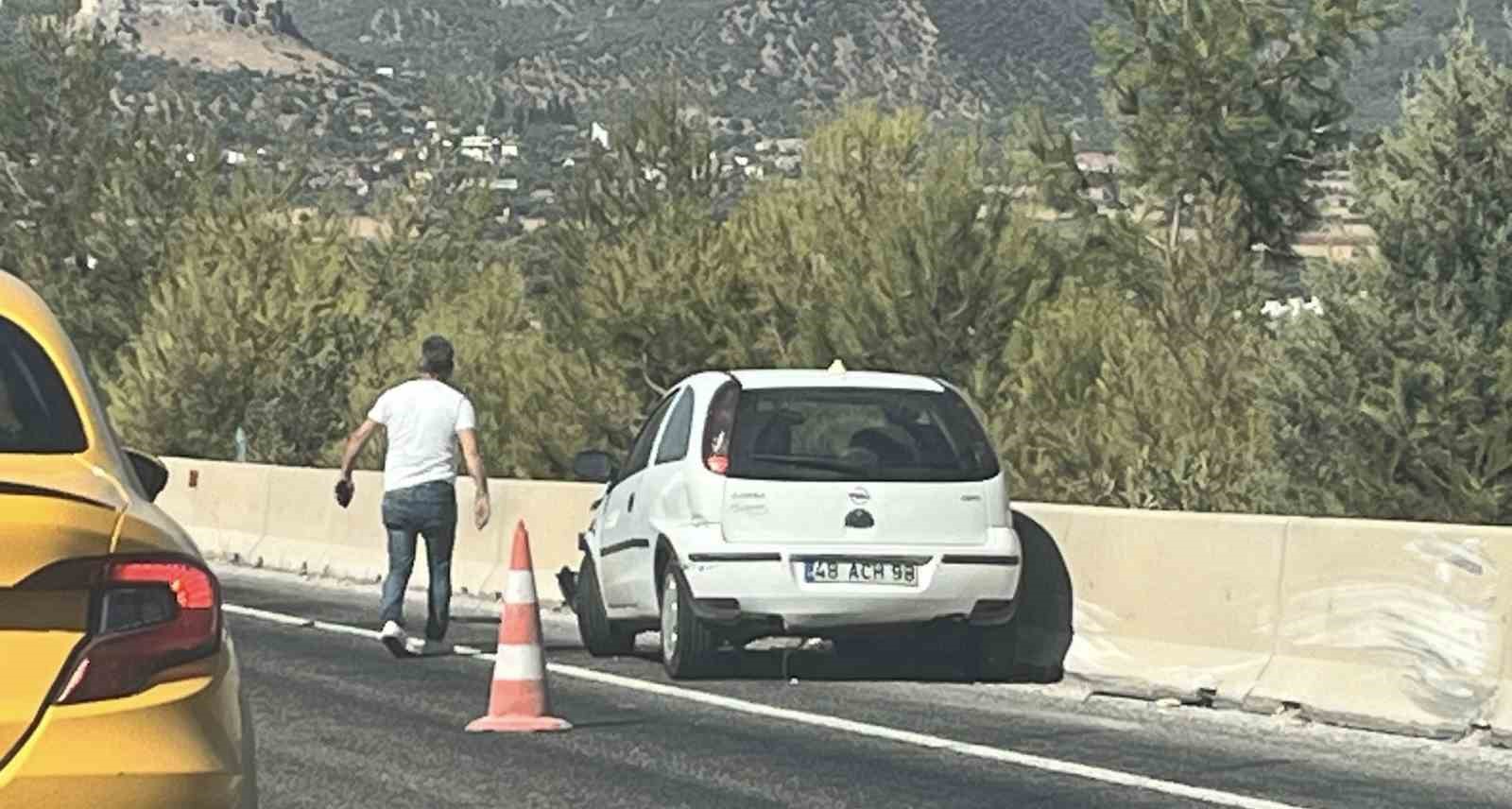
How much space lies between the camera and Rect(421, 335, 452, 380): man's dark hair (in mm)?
17062

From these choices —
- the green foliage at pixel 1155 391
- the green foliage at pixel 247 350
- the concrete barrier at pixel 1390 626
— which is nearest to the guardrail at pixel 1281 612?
the concrete barrier at pixel 1390 626

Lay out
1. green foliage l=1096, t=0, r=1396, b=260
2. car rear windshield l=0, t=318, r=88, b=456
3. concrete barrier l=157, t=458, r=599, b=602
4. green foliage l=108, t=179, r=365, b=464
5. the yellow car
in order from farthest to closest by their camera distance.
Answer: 1. green foliage l=108, t=179, r=365, b=464
2. green foliage l=1096, t=0, r=1396, b=260
3. concrete barrier l=157, t=458, r=599, b=602
4. car rear windshield l=0, t=318, r=88, b=456
5. the yellow car

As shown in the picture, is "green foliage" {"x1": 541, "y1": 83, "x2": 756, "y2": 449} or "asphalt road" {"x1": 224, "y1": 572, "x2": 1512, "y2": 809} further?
"green foliage" {"x1": 541, "y1": 83, "x2": 756, "y2": 449}

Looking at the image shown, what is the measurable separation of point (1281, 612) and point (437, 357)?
5.21m

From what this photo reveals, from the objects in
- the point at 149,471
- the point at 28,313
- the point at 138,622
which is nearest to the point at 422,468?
the point at 149,471

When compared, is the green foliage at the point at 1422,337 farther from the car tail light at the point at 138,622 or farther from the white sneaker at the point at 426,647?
the car tail light at the point at 138,622

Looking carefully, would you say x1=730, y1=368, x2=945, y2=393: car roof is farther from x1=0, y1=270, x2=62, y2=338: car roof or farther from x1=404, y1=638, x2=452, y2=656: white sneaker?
x1=0, y1=270, x2=62, y2=338: car roof

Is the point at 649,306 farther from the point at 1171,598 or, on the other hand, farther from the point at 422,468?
the point at 1171,598

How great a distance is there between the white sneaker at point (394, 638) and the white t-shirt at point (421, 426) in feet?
2.53

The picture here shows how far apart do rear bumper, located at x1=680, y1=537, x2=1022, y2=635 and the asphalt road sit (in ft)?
1.21

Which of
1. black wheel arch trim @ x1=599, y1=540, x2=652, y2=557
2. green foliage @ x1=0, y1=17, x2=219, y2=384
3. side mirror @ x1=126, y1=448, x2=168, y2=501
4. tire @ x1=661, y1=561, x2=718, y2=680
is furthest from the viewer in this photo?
green foliage @ x1=0, y1=17, x2=219, y2=384

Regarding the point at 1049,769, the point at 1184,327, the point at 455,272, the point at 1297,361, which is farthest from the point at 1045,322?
the point at 455,272

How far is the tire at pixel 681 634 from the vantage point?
51.0ft

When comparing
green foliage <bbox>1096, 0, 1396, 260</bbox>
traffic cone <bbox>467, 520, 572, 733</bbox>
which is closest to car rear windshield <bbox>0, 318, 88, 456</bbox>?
traffic cone <bbox>467, 520, 572, 733</bbox>
